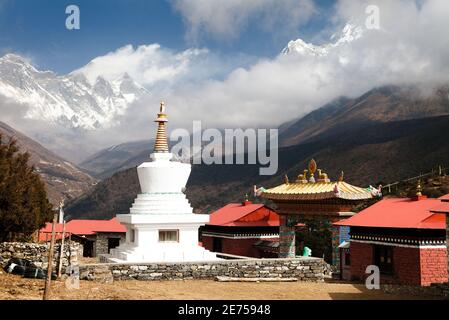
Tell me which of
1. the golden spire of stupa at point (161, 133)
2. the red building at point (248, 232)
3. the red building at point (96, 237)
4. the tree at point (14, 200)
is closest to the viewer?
the tree at point (14, 200)

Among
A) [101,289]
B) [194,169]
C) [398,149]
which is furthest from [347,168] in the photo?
[101,289]

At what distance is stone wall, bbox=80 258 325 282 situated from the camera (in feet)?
63.8

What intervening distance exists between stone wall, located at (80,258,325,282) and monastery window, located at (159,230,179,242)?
2.30 meters

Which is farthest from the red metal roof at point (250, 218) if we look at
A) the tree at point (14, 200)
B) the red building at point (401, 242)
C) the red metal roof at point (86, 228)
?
the tree at point (14, 200)

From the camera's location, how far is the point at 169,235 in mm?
23109

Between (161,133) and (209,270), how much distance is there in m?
7.15

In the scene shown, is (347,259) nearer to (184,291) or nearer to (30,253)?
(184,291)

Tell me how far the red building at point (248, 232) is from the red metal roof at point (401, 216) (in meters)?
7.83

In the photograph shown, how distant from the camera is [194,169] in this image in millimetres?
137625

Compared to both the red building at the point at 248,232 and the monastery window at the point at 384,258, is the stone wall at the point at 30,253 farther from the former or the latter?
the monastery window at the point at 384,258

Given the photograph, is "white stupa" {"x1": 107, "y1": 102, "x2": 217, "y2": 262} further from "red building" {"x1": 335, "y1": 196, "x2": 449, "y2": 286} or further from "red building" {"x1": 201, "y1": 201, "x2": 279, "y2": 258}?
"red building" {"x1": 201, "y1": 201, "x2": 279, "y2": 258}

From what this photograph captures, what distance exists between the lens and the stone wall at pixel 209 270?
766 inches

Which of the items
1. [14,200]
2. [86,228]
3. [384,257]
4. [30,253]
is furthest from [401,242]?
[86,228]
